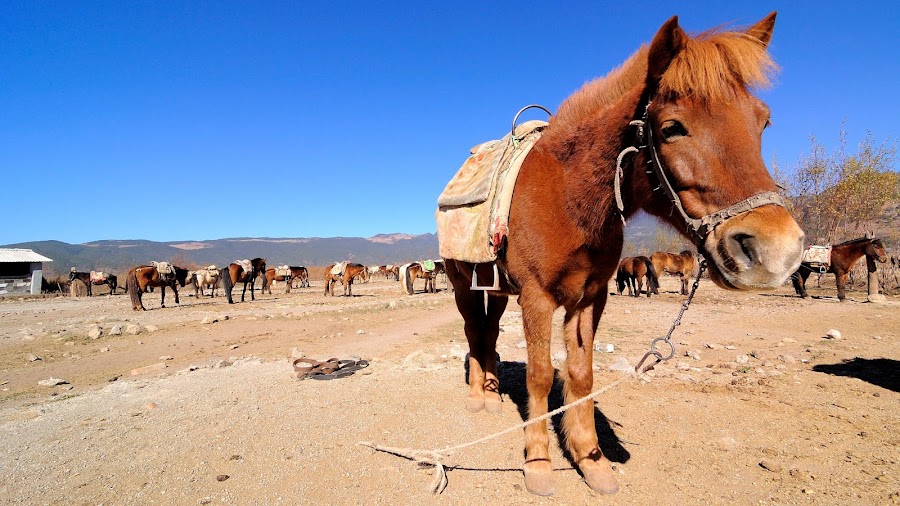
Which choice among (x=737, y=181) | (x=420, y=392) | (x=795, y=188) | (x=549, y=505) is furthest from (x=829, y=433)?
(x=795, y=188)

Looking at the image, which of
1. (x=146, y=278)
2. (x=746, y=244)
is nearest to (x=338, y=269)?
(x=146, y=278)

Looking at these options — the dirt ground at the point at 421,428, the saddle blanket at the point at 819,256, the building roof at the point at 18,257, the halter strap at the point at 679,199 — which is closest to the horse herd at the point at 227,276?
the building roof at the point at 18,257

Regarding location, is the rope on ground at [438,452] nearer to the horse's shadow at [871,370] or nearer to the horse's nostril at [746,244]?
the horse's nostril at [746,244]

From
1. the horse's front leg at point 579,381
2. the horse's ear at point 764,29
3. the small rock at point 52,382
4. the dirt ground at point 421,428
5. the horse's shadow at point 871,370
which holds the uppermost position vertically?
the horse's ear at point 764,29

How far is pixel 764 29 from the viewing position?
225cm

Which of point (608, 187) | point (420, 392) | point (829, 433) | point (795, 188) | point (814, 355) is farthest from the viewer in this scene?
point (795, 188)

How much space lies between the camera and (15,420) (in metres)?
4.05

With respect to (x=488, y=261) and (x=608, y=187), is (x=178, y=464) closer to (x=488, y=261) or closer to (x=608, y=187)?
(x=488, y=261)

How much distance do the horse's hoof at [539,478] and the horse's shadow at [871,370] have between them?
15.3ft

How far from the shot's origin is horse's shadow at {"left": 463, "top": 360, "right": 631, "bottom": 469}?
3320mm

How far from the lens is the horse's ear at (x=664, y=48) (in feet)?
6.48

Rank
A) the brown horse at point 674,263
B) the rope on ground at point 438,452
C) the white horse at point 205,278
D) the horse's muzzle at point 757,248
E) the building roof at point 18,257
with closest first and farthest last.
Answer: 1. the horse's muzzle at point 757,248
2. the rope on ground at point 438,452
3. the brown horse at point 674,263
4. the white horse at point 205,278
5. the building roof at point 18,257

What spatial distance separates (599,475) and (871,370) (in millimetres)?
5147

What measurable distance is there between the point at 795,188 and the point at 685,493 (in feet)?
109
